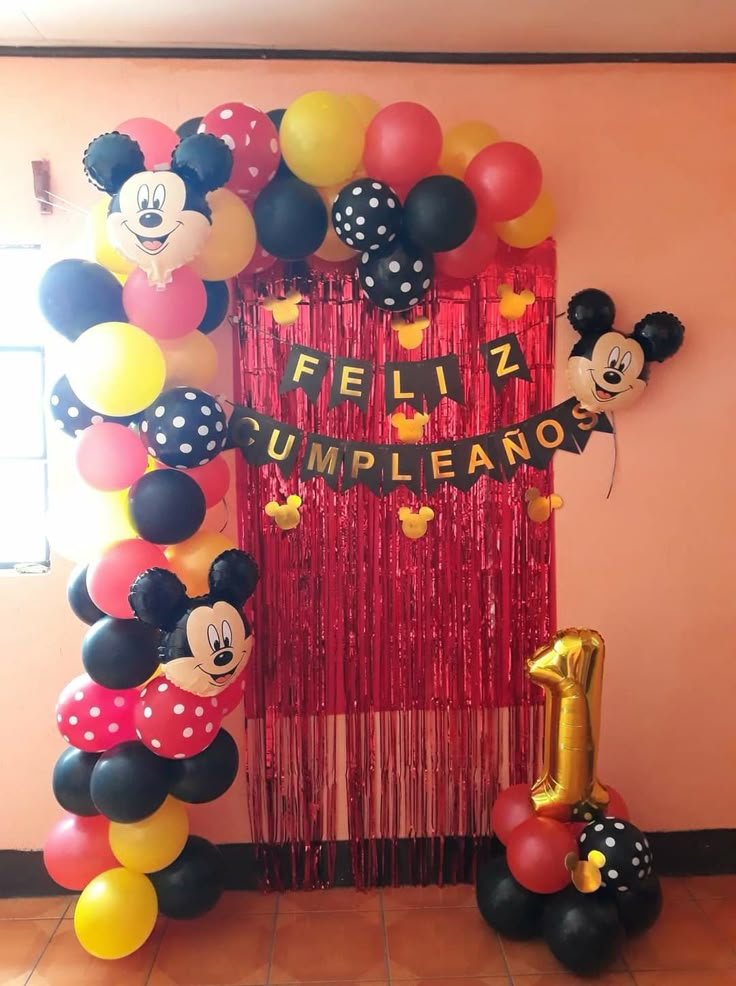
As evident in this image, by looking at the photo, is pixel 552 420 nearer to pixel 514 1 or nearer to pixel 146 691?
pixel 514 1

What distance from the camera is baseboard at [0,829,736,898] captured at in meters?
2.54

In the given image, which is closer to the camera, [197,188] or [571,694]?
[197,188]

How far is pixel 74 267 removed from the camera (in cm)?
202

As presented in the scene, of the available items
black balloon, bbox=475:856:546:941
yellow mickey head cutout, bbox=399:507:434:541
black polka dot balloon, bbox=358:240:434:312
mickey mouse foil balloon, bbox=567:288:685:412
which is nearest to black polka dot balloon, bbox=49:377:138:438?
black polka dot balloon, bbox=358:240:434:312

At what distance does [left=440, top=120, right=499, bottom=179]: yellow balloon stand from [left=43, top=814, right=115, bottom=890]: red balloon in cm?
202

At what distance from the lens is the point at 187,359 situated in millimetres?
2143

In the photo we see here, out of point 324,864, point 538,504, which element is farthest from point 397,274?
point 324,864

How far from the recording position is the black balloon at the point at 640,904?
85.9 inches

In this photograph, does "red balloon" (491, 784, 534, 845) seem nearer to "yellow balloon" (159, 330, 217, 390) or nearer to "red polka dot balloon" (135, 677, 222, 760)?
"red polka dot balloon" (135, 677, 222, 760)

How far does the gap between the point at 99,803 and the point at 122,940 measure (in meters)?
0.38

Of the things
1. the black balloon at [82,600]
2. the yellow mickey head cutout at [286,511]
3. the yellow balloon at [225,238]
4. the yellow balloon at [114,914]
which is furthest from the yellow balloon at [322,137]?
the yellow balloon at [114,914]

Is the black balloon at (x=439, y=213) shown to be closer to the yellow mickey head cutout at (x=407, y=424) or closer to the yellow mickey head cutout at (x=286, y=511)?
the yellow mickey head cutout at (x=407, y=424)

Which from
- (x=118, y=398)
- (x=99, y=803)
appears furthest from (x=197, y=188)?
(x=99, y=803)

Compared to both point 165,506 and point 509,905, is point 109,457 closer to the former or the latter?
point 165,506
